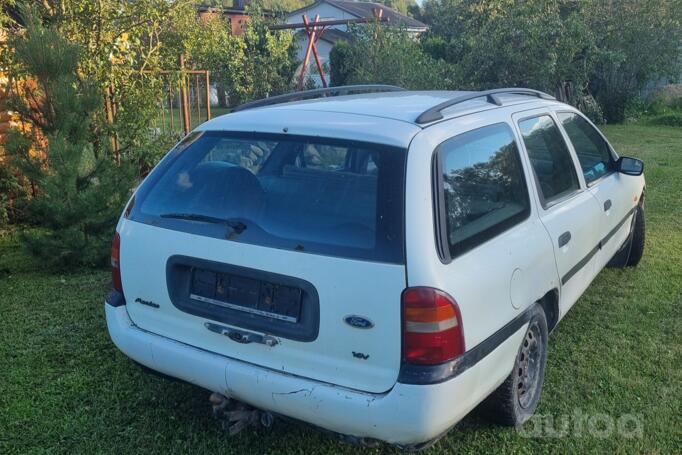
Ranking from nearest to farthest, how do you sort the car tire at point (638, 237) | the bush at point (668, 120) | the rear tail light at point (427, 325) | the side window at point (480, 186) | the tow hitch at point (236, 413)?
1. the rear tail light at point (427, 325)
2. the side window at point (480, 186)
3. the tow hitch at point (236, 413)
4. the car tire at point (638, 237)
5. the bush at point (668, 120)

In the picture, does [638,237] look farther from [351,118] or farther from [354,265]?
[354,265]

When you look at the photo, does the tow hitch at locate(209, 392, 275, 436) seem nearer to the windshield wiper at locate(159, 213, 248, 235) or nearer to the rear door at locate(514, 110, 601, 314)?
the windshield wiper at locate(159, 213, 248, 235)

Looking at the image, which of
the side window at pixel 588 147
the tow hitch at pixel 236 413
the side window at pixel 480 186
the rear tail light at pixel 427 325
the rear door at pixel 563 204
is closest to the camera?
the rear tail light at pixel 427 325

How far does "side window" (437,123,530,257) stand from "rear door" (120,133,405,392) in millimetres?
279

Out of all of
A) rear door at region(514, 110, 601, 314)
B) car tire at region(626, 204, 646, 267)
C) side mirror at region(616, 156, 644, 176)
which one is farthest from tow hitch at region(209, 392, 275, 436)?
car tire at region(626, 204, 646, 267)

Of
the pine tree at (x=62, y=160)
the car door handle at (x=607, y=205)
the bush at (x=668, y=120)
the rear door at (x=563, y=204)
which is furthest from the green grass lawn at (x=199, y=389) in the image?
the bush at (x=668, y=120)

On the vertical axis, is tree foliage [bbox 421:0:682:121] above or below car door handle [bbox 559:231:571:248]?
above

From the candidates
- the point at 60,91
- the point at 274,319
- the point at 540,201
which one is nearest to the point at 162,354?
the point at 274,319

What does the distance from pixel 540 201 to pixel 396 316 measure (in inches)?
55.0

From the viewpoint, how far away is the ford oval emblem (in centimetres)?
236

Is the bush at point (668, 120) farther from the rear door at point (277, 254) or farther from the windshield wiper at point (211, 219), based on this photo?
the windshield wiper at point (211, 219)

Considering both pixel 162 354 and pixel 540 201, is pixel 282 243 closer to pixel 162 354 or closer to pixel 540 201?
pixel 162 354

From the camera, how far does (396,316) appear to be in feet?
7.63

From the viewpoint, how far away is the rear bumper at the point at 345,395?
234cm
